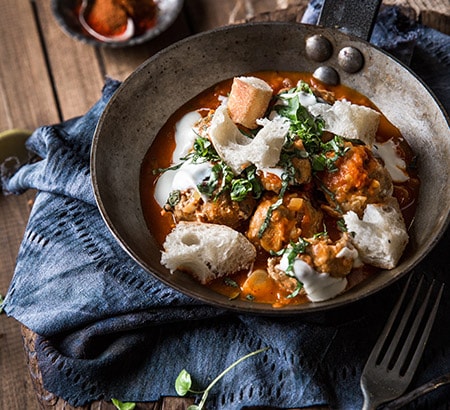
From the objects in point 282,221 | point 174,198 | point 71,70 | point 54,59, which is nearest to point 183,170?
point 174,198

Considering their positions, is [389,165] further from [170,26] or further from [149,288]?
[170,26]

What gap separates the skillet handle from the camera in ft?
12.3

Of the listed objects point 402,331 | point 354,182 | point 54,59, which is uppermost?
point 54,59

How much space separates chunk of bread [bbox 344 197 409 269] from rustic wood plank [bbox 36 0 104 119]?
2.19 metres

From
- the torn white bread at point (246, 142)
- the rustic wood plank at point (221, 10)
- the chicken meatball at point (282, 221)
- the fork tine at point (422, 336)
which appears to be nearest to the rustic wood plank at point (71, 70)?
the rustic wood plank at point (221, 10)

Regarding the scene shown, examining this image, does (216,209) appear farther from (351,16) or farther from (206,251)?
(351,16)

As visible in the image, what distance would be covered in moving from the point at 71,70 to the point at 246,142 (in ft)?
6.28

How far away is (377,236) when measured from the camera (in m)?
3.13

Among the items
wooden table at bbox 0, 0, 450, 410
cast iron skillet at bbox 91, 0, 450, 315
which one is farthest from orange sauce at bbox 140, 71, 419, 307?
wooden table at bbox 0, 0, 450, 410

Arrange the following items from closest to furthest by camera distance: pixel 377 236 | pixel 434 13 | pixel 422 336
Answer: pixel 377 236
pixel 422 336
pixel 434 13

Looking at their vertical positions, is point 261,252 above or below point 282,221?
below

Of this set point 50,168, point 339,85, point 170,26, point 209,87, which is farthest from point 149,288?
point 170,26

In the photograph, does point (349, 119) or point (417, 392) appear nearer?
point (417, 392)

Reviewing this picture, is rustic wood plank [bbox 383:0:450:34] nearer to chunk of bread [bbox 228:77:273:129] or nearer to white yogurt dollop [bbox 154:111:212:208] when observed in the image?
chunk of bread [bbox 228:77:273:129]
